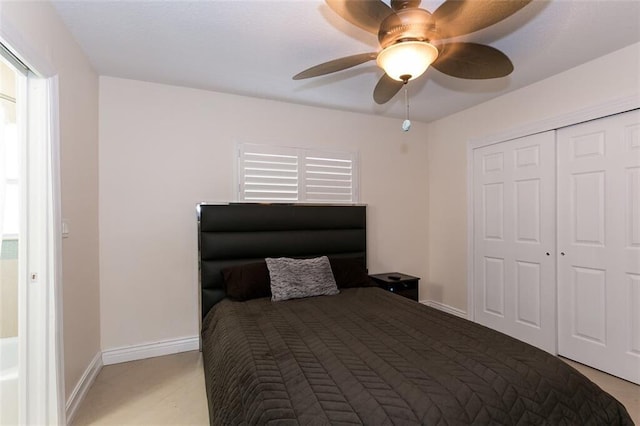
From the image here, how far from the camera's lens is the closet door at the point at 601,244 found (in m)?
2.40

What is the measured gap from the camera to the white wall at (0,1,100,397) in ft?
5.51

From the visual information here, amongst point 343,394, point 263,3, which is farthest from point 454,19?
point 343,394

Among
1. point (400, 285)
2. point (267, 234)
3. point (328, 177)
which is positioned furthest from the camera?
point (328, 177)

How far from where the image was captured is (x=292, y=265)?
2.87m

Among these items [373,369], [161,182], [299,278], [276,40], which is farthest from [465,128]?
[161,182]

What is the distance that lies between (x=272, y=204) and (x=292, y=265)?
0.70 meters

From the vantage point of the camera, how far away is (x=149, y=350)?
2891 millimetres

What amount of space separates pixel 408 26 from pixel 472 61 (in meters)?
0.47

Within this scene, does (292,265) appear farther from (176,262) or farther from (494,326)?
(494,326)

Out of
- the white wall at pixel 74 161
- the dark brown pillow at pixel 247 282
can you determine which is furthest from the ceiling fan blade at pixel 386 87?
the white wall at pixel 74 161

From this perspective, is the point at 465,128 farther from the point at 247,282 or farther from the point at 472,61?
the point at 247,282

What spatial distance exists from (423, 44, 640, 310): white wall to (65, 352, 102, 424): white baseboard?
364 centimetres

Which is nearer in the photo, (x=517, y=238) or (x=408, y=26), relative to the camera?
(x=408, y=26)

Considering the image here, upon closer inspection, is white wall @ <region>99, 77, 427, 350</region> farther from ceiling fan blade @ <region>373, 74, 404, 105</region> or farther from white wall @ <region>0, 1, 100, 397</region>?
ceiling fan blade @ <region>373, 74, 404, 105</region>
